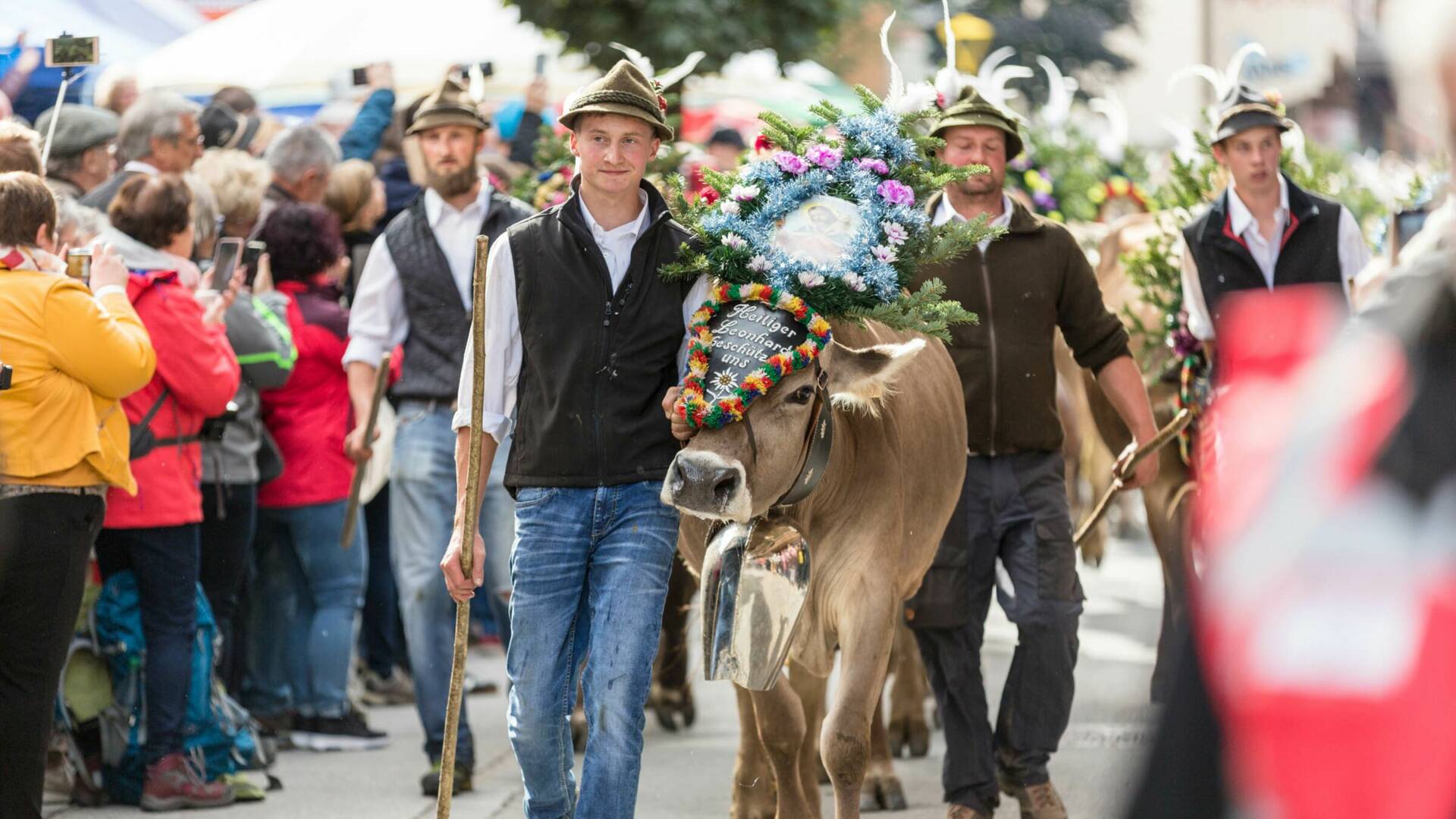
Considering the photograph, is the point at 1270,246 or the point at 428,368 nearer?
the point at 428,368

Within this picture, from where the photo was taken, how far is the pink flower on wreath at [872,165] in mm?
5879

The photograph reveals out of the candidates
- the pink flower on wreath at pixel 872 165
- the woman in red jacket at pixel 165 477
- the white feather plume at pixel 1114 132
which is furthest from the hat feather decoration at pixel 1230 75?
the white feather plume at pixel 1114 132

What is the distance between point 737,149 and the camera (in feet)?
45.6

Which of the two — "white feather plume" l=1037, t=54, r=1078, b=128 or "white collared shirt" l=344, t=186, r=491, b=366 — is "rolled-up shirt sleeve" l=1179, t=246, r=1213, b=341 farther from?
"white feather plume" l=1037, t=54, r=1078, b=128

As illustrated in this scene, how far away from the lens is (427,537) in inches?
306

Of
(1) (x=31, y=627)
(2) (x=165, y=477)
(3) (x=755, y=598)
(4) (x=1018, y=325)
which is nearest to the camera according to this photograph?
(3) (x=755, y=598)

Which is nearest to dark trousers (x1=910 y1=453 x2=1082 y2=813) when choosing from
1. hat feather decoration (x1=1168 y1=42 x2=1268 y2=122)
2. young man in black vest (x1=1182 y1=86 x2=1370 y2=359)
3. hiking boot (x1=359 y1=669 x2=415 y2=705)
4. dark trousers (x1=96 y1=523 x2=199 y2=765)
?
young man in black vest (x1=1182 y1=86 x2=1370 y2=359)

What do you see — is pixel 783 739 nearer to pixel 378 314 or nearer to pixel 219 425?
pixel 378 314

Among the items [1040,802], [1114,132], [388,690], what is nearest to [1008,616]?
[1040,802]

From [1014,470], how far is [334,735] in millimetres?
3459

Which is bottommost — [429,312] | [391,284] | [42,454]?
[42,454]

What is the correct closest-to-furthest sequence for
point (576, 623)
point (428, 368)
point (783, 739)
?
point (576, 623) → point (783, 739) → point (428, 368)

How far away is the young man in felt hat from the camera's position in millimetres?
5266

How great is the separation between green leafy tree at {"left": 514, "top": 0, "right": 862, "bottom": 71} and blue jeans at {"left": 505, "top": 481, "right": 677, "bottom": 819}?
991 cm
